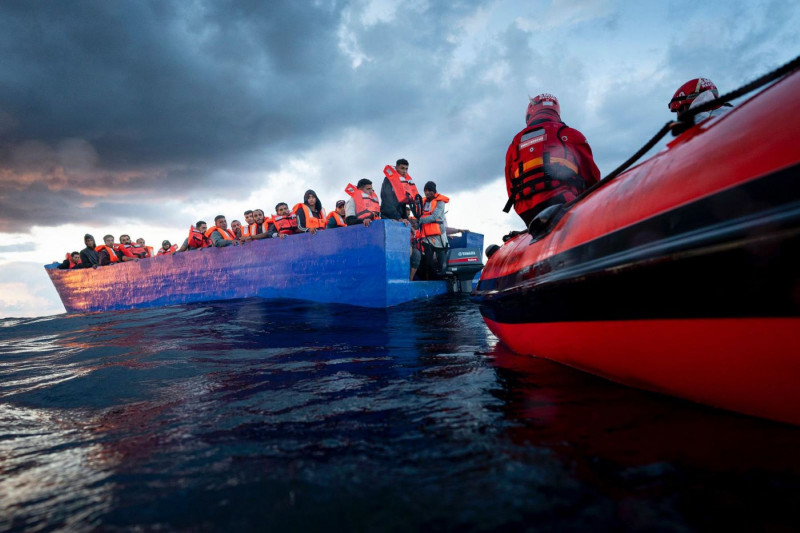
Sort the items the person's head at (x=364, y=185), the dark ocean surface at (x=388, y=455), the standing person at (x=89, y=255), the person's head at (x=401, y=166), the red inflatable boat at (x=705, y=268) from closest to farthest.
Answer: the dark ocean surface at (x=388, y=455) → the red inflatable boat at (x=705, y=268) → the person's head at (x=364, y=185) → the person's head at (x=401, y=166) → the standing person at (x=89, y=255)

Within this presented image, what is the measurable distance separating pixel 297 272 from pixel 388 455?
7.37m

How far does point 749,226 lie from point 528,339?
1.67m

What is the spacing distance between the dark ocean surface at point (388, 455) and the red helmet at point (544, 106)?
232cm

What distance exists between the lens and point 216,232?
34.2 feet

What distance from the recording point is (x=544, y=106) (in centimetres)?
354

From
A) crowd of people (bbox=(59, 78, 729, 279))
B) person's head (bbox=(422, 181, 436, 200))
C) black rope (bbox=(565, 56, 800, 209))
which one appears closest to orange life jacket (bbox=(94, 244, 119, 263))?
crowd of people (bbox=(59, 78, 729, 279))

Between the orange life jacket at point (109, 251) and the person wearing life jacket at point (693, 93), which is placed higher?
the orange life jacket at point (109, 251)

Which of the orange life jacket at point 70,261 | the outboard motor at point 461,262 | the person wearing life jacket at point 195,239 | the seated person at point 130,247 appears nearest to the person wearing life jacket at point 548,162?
the outboard motor at point 461,262

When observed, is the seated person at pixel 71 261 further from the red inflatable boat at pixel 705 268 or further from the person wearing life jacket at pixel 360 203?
the red inflatable boat at pixel 705 268

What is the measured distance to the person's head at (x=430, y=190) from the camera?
9234 millimetres

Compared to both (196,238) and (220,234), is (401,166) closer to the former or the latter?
(220,234)

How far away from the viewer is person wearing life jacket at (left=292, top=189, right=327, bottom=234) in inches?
359

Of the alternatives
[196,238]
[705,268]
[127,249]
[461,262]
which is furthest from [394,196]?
[127,249]

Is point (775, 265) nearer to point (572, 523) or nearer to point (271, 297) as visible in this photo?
point (572, 523)
